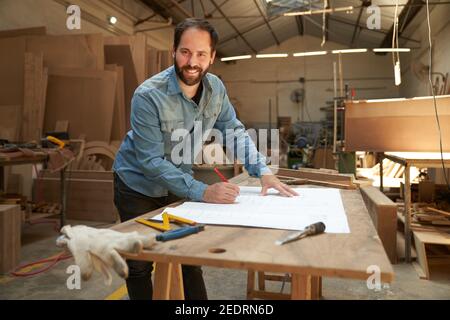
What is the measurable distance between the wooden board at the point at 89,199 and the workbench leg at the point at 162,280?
11.9 feet

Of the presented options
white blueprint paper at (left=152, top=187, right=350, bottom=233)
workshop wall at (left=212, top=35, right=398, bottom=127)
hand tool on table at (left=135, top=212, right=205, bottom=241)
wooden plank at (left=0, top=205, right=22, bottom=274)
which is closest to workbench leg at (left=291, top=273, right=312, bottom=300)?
white blueprint paper at (left=152, top=187, right=350, bottom=233)

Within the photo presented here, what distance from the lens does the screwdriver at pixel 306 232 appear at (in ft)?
2.97

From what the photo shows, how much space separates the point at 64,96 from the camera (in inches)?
204

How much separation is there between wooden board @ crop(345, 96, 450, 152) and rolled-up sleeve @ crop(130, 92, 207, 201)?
118 inches

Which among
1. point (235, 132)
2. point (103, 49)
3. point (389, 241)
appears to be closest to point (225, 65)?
point (103, 49)

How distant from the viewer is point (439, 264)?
9.95ft

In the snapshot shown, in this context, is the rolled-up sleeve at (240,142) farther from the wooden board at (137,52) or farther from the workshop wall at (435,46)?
the workshop wall at (435,46)

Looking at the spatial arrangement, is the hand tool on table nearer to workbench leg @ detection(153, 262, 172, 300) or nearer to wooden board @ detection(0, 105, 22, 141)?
workbench leg @ detection(153, 262, 172, 300)

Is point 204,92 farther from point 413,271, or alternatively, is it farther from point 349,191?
point 413,271

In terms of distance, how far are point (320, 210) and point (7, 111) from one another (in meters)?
4.93

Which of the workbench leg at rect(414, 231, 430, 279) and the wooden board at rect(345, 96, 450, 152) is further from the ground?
the wooden board at rect(345, 96, 450, 152)

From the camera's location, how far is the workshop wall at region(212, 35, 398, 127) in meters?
14.4

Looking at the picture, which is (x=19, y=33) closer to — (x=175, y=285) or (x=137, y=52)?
(x=137, y=52)

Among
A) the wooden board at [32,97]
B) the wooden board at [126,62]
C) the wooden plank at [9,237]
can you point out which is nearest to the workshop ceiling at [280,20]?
the wooden board at [126,62]
